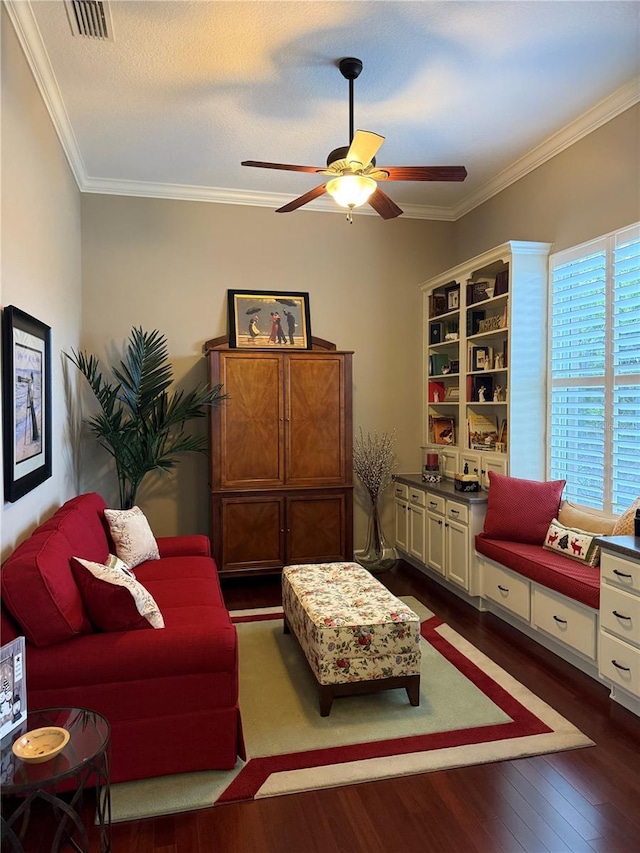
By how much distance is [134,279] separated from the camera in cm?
485

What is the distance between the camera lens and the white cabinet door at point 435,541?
4504 millimetres

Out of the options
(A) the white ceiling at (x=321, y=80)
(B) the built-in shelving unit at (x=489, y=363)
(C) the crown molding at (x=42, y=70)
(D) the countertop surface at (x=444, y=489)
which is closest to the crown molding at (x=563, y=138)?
(A) the white ceiling at (x=321, y=80)

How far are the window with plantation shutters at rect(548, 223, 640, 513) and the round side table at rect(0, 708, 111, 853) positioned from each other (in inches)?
120

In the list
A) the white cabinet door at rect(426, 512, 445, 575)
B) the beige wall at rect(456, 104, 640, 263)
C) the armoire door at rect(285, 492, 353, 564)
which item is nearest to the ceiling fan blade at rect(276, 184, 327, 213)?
the beige wall at rect(456, 104, 640, 263)

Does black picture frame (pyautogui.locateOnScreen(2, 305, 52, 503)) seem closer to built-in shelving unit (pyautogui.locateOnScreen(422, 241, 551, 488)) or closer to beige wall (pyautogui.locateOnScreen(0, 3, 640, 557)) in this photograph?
beige wall (pyautogui.locateOnScreen(0, 3, 640, 557))

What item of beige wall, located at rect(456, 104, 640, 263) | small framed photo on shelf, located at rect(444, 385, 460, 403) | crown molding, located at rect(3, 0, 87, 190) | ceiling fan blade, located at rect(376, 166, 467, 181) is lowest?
small framed photo on shelf, located at rect(444, 385, 460, 403)

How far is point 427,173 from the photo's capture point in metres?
2.96

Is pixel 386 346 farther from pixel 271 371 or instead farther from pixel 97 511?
pixel 97 511

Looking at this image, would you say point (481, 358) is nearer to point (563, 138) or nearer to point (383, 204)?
point (563, 138)

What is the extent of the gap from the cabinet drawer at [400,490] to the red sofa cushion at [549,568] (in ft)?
4.16

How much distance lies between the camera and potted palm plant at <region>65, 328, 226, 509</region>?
433cm

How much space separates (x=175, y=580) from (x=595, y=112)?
377cm

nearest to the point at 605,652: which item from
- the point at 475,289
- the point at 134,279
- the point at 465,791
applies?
the point at 465,791

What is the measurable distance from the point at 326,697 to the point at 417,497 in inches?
98.1
